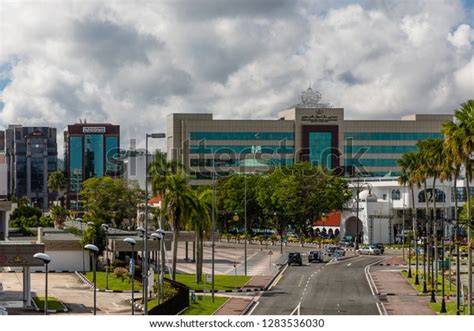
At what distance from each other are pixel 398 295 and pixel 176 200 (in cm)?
2041

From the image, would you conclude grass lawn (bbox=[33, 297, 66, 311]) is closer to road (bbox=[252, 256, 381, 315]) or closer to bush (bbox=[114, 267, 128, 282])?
road (bbox=[252, 256, 381, 315])

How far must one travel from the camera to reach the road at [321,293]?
66.3m

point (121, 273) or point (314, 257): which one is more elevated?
point (314, 257)

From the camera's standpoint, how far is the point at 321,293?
253ft

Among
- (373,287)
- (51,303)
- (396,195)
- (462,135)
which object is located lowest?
(51,303)

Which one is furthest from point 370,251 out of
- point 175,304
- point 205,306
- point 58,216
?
point 175,304

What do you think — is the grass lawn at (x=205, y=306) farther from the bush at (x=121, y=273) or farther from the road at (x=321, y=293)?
the bush at (x=121, y=273)

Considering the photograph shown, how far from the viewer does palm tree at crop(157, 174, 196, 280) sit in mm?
79062

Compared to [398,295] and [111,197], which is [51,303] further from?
[111,197]

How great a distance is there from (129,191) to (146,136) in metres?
105

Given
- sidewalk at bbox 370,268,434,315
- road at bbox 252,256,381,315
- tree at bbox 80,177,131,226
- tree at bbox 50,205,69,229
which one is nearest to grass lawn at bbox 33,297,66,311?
road at bbox 252,256,381,315

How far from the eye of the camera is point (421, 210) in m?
150

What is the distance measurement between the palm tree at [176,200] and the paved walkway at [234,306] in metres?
10.8
